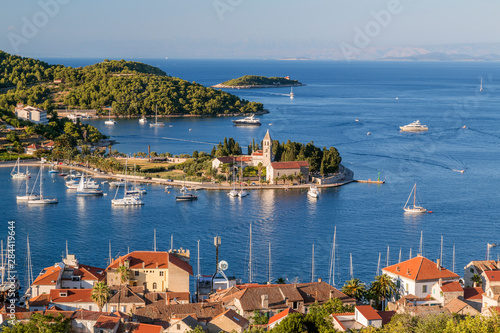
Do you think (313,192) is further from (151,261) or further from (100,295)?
(100,295)

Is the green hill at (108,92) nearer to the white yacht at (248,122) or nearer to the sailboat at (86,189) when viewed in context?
the white yacht at (248,122)

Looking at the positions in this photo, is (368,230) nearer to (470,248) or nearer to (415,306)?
(470,248)

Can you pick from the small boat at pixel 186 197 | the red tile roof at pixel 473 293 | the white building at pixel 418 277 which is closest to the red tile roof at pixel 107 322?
the white building at pixel 418 277

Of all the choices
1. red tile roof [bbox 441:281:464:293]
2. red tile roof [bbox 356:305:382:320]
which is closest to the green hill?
red tile roof [bbox 441:281:464:293]

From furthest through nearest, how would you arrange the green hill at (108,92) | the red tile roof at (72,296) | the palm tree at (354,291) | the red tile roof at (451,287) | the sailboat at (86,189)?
1. the green hill at (108,92)
2. the sailboat at (86,189)
3. the palm tree at (354,291)
4. the red tile roof at (451,287)
5. the red tile roof at (72,296)

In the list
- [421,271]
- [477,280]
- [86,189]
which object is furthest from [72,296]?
[86,189]

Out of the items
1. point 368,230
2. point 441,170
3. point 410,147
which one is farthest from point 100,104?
point 368,230
